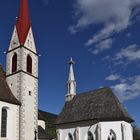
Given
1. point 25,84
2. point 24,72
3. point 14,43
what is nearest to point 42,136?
point 25,84

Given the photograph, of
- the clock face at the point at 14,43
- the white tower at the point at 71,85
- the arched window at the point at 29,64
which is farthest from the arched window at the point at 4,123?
the white tower at the point at 71,85

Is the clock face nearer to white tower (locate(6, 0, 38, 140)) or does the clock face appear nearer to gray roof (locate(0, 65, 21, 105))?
white tower (locate(6, 0, 38, 140))

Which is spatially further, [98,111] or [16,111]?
[98,111]

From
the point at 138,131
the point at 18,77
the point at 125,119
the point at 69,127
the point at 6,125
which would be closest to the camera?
the point at 6,125

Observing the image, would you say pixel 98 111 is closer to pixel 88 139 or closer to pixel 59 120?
pixel 88 139

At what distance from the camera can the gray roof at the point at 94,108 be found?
1639 inches

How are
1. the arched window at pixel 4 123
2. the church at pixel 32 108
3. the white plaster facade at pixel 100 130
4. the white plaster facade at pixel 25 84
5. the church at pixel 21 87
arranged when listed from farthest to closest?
the white plaster facade at pixel 100 130 < the white plaster facade at pixel 25 84 < the church at pixel 32 108 < the church at pixel 21 87 < the arched window at pixel 4 123

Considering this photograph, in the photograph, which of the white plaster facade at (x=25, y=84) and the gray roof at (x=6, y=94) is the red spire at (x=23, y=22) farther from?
the gray roof at (x=6, y=94)

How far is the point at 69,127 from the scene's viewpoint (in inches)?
1810

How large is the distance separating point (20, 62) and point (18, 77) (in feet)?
6.02

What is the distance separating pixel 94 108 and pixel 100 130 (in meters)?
4.20

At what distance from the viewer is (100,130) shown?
41.1m

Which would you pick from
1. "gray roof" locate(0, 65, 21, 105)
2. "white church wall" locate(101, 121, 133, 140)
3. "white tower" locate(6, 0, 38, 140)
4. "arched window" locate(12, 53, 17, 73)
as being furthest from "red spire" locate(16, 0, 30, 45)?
"white church wall" locate(101, 121, 133, 140)

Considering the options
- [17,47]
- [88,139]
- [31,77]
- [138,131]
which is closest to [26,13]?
[17,47]
